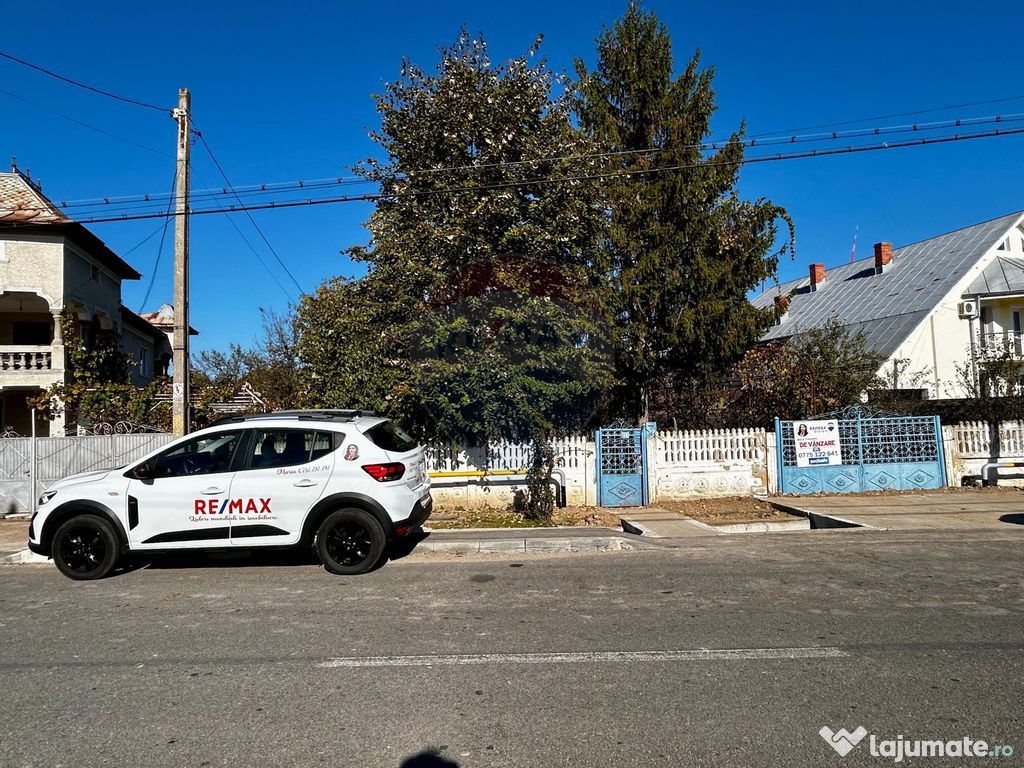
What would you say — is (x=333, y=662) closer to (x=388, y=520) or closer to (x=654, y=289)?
(x=388, y=520)

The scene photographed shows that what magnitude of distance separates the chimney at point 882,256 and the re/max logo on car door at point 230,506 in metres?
29.8

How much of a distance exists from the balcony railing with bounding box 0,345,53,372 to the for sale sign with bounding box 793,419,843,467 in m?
20.7

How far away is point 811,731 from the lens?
12.0 ft

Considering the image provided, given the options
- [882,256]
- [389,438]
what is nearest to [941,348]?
[882,256]

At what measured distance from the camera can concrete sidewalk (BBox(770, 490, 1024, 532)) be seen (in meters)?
10.3

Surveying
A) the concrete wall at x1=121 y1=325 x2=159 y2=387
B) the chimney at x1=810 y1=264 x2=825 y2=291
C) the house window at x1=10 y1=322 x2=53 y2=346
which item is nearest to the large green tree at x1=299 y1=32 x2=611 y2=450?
the house window at x1=10 y1=322 x2=53 y2=346

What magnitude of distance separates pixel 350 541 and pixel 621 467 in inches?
261

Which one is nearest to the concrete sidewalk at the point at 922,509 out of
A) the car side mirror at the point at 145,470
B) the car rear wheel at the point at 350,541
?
the car rear wheel at the point at 350,541

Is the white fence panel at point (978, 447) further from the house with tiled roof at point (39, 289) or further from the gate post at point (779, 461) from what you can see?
the house with tiled roof at point (39, 289)

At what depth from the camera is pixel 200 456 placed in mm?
7672

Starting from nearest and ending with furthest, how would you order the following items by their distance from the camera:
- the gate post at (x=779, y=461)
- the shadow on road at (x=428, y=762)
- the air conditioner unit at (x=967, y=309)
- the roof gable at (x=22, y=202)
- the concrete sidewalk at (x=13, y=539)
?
the shadow on road at (x=428, y=762), the concrete sidewalk at (x=13, y=539), the gate post at (x=779, y=461), the roof gable at (x=22, y=202), the air conditioner unit at (x=967, y=309)

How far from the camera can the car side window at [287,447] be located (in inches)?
297

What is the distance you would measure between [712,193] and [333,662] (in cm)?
1298

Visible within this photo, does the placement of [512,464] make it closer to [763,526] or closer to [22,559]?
[763,526]
